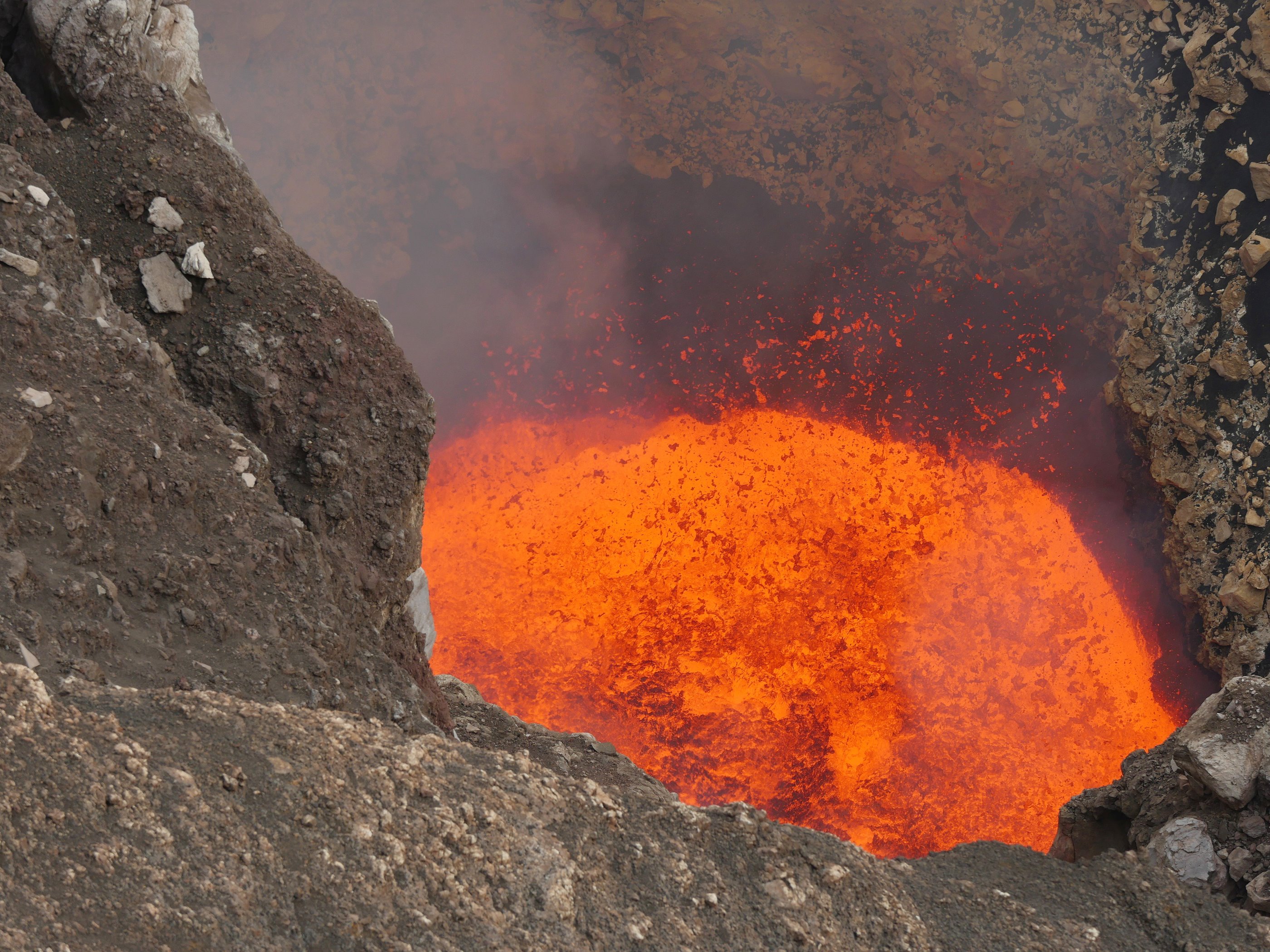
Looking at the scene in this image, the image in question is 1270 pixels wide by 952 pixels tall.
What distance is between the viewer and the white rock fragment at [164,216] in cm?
829

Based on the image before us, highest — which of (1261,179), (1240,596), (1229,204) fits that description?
(1229,204)

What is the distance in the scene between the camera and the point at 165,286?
321 inches

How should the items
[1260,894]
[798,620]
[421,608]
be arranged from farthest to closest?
[798,620]
[421,608]
[1260,894]

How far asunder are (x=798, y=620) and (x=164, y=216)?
10890mm

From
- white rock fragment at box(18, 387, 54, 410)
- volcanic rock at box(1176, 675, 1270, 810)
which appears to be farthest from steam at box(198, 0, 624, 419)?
volcanic rock at box(1176, 675, 1270, 810)

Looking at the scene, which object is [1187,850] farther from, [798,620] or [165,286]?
[165,286]

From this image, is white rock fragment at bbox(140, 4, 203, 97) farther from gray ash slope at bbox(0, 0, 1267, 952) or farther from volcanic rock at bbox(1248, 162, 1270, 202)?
volcanic rock at bbox(1248, 162, 1270, 202)

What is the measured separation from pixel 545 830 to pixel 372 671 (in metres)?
2.45

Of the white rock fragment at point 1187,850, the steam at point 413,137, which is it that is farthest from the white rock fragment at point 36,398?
the steam at point 413,137

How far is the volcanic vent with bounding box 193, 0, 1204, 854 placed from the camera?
14938 millimetres

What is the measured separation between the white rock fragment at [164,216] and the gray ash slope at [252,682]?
108 millimetres

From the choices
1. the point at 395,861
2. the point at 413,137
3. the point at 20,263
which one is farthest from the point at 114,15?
the point at 413,137

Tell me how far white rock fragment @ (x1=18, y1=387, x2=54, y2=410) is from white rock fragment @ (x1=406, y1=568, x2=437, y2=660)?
3.79m

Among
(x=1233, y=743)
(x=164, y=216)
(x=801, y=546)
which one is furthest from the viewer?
(x=801, y=546)
